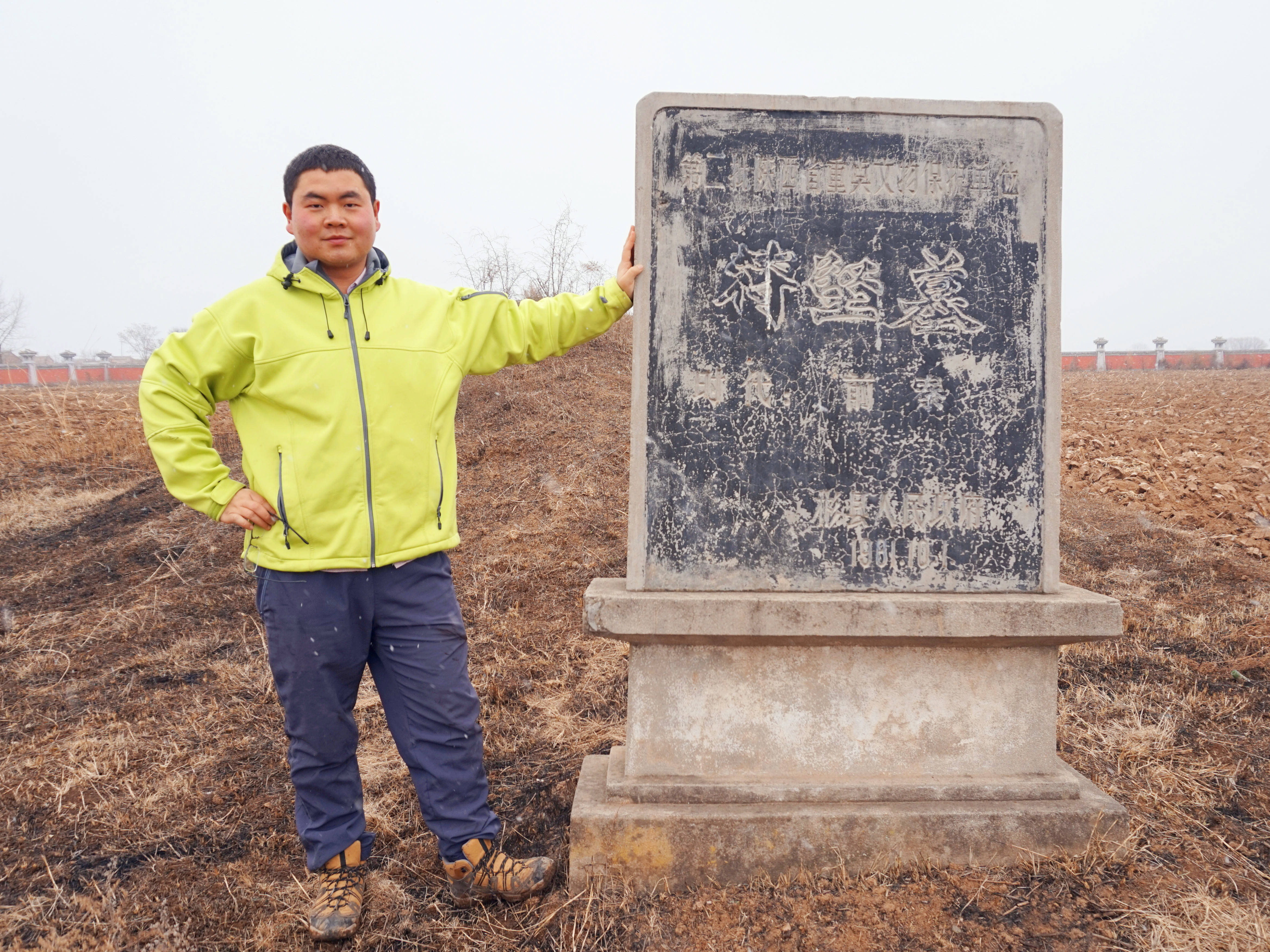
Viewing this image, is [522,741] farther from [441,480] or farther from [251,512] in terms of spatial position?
[251,512]

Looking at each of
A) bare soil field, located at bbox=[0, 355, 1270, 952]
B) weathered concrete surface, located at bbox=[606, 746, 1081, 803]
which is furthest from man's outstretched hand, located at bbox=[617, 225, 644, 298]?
bare soil field, located at bbox=[0, 355, 1270, 952]

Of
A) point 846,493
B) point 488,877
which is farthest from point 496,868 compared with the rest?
point 846,493

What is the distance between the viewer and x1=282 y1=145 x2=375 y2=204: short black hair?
89.4 inches

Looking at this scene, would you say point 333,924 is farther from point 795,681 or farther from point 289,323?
point 289,323

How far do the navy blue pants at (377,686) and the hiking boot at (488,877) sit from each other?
28mm

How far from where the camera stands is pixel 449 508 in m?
2.42

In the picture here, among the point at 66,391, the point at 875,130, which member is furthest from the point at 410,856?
the point at 66,391

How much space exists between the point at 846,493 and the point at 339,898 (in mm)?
1815

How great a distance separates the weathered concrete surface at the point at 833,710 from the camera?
2.54m

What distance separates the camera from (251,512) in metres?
2.19

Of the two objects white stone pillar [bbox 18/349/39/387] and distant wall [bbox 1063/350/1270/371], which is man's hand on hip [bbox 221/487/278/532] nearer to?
white stone pillar [bbox 18/349/39/387]

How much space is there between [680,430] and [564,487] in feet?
14.0

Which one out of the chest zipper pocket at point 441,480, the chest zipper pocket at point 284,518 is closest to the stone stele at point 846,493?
the chest zipper pocket at point 441,480

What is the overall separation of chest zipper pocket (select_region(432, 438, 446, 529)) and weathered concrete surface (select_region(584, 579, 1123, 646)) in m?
0.47
